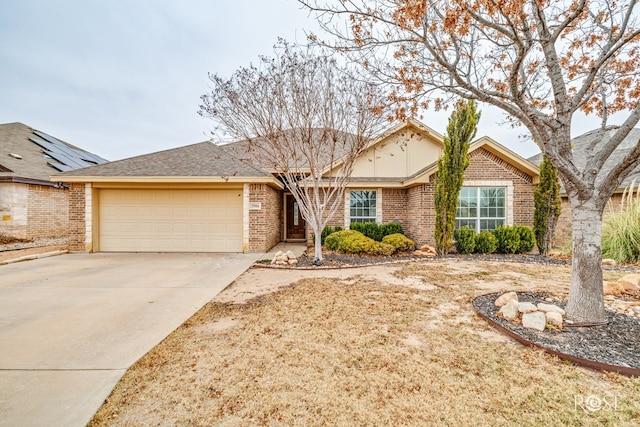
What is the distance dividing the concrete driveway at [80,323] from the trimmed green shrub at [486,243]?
25.9 ft

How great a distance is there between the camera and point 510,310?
3.97 meters

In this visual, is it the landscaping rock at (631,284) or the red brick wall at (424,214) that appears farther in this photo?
the red brick wall at (424,214)

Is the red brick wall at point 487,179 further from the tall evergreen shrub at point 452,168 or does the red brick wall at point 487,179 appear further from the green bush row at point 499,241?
the green bush row at point 499,241

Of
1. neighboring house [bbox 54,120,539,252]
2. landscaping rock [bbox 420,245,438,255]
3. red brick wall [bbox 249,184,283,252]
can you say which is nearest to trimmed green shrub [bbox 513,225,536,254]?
neighboring house [bbox 54,120,539,252]

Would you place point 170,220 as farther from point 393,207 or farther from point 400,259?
point 393,207

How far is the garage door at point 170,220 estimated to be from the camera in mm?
10367

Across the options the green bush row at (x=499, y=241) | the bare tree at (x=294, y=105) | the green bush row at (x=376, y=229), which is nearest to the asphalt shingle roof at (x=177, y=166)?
the bare tree at (x=294, y=105)

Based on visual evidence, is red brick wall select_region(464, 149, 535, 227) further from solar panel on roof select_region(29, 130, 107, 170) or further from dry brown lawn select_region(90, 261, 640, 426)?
solar panel on roof select_region(29, 130, 107, 170)

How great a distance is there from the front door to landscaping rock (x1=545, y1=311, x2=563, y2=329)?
11562 millimetres

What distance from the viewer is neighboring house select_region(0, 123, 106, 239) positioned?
12023 mm

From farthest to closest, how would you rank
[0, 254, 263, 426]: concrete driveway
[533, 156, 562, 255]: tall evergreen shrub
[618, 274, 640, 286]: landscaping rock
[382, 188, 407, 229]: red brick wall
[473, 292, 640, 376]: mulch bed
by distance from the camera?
1. [382, 188, 407, 229]: red brick wall
2. [533, 156, 562, 255]: tall evergreen shrub
3. [618, 274, 640, 286]: landscaping rock
4. [473, 292, 640, 376]: mulch bed
5. [0, 254, 263, 426]: concrete driveway

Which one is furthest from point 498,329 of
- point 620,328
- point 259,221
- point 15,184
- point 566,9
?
point 15,184

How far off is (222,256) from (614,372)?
358 inches

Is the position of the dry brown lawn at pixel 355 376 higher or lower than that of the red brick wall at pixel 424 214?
lower
